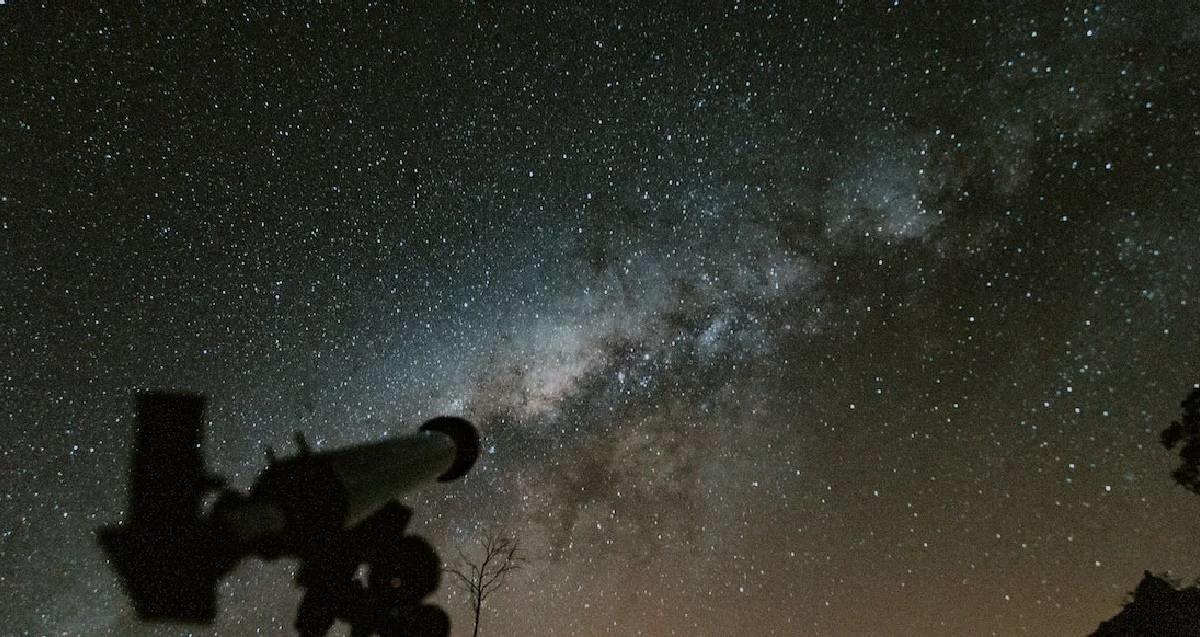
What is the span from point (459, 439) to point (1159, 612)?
26904 mm

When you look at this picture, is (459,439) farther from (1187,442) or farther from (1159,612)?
(1159,612)

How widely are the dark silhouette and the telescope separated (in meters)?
26.9

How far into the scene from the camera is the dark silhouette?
68.6 ft

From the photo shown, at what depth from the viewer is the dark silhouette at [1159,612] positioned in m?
20.9

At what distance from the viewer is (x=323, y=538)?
80.3 inches

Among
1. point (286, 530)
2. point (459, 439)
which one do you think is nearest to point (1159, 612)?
point (459, 439)

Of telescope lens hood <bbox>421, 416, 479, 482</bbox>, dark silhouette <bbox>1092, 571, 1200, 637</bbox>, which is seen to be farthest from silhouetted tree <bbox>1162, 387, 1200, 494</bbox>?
telescope lens hood <bbox>421, 416, 479, 482</bbox>

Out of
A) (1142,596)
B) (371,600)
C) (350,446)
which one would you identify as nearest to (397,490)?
(350,446)

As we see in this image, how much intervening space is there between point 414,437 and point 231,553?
62.3 inches

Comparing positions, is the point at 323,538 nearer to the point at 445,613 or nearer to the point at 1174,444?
the point at 445,613

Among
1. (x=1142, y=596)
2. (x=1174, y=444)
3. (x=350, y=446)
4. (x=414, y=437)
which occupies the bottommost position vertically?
(x=1142, y=596)

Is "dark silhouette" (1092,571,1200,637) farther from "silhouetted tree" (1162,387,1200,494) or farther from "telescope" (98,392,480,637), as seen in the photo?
"telescope" (98,392,480,637)

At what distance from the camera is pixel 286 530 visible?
192 centimetres

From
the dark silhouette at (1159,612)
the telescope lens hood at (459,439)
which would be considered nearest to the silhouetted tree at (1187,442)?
the dark silhouette at (1159,612)
